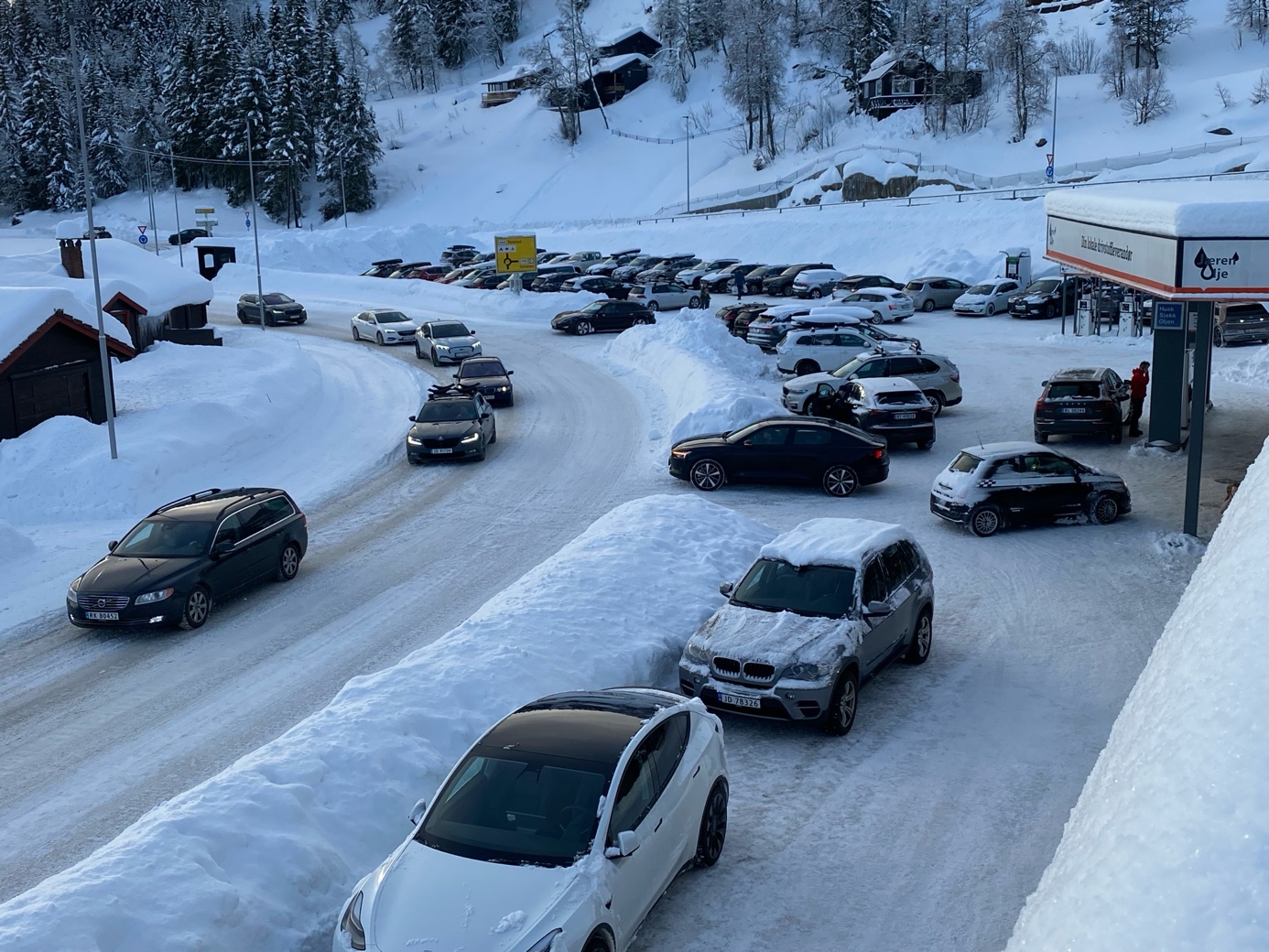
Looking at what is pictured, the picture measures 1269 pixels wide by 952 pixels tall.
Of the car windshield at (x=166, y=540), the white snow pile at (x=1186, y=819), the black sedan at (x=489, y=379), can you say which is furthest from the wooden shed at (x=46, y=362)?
the white snow pile at (x=1186, y=819)

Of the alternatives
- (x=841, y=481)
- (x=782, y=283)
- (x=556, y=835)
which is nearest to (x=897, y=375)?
(x=841, y=481)

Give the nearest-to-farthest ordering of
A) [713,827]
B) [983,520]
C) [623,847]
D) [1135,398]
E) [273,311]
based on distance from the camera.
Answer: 1. [623,847]
2. [713,827]
3. [983,520]
4. [1135,398]
5. [273,311]

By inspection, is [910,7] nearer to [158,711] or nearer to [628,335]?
[628,335]

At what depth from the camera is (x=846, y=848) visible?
9.81 metres

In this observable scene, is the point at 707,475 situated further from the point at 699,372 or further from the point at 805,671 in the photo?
the point at 805,671

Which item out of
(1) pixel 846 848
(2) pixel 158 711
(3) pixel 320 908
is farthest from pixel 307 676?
(1) pixel 846 848

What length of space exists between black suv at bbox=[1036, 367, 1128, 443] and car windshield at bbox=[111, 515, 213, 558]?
54.0ft

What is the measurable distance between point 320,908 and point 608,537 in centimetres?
879

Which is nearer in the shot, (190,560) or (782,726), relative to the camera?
(782,726)

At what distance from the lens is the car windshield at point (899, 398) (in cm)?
2497

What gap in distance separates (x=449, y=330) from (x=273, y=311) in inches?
543

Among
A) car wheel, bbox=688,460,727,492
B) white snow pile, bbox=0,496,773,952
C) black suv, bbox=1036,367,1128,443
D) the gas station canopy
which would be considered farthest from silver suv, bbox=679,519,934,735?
black suv, bbox=1036,367,1128,443

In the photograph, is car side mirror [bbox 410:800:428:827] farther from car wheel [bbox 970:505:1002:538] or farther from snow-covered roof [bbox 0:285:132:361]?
snow-covered roof [bbox 0:285:132:361]

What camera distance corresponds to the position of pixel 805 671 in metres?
11.7
